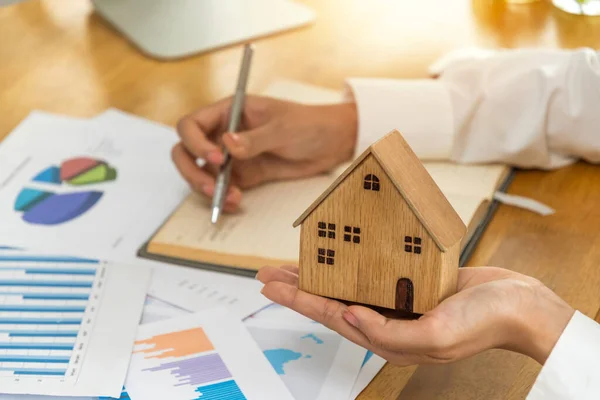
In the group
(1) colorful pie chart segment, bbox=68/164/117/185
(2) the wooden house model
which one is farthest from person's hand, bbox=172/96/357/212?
(2) the wooden house model

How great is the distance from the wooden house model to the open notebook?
0.20 m

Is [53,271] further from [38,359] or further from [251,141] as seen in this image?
[251,141]

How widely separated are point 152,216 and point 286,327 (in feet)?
0.89

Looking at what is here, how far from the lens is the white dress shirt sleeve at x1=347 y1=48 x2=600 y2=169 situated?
1.08 meters

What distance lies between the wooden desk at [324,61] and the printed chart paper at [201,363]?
297mm

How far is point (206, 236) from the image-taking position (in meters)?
0.97

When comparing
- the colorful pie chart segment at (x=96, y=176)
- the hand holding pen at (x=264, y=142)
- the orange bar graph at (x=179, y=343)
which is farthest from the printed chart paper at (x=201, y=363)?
the colorful pie chart segment at (x=96, y=176)

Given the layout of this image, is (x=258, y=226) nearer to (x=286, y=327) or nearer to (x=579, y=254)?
(x=286, y=327)

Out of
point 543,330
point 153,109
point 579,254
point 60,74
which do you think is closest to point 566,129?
point 579,254

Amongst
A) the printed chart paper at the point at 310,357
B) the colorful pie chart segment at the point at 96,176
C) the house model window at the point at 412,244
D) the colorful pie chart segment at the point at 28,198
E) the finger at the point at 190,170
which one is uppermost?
the house model window at the point at 412,244

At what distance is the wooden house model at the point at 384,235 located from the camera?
26.2 inches

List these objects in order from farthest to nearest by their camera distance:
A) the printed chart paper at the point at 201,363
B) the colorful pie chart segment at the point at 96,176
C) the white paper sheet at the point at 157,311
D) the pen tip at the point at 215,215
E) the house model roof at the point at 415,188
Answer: the colorful pie chart segment at the point at 96,176 < the pen tip at the point at 215,215 < the white paper sheet at the point at 157,311 < the printed chart paper at the point at 201,363 < the house model roof at the point at 415,188

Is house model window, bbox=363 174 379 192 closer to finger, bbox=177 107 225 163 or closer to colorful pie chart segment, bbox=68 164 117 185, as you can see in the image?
finger, bbox=177 107 225 163

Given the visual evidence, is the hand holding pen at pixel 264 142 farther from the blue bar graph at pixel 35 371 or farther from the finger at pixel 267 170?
the blue bar graph at pixel 35 371
